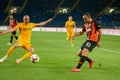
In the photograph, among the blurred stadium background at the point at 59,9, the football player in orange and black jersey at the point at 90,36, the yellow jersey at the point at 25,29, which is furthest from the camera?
the blurred stadium background at the point at 59,9

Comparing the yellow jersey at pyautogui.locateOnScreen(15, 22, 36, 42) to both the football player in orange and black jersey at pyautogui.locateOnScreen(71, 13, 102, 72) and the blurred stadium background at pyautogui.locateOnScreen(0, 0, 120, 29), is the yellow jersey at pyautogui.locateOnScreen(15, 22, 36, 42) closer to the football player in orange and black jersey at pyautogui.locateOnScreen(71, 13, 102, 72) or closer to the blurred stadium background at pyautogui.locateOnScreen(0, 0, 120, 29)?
the football player in orange and black jersey at pyautogui.locateOnScreen(71, 13, 102, 72)

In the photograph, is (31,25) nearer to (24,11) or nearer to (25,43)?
(25,43)

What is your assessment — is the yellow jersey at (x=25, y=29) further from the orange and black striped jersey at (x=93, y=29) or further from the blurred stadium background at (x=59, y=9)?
the blurred stadium background at (x=59, y=9)

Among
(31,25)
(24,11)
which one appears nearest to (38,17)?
(24,11)

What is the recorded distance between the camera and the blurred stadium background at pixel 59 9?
68625 mm

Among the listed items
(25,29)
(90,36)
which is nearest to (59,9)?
(25,29)

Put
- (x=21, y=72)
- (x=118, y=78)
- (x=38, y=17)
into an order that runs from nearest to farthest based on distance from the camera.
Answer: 1. (x=118, y=78)
2. (x=21, y=72)
3. (x=38, y=17)

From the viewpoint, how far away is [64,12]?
235 ft

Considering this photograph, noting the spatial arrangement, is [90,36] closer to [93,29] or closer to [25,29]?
[93,29]

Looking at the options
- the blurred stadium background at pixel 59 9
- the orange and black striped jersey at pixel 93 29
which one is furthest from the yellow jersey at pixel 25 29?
the blurred stadium background at pixel 59 9

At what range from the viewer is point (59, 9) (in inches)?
2837

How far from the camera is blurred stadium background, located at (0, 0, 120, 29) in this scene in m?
68.6

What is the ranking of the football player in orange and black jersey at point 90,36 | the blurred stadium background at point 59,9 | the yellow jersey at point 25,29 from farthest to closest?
the blurred stadium background at point 59,9 < the yellow jersey at point 25,29 < the football player in orange and black jersey at point 90,36

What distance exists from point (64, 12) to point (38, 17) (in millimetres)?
5858
